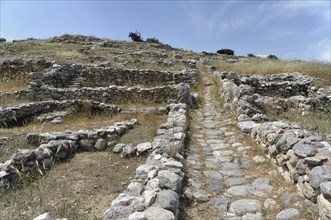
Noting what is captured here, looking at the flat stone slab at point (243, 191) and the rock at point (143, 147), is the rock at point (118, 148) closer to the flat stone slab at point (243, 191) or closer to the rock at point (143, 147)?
the rock at point (143, 147)

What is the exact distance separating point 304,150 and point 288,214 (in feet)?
3.59

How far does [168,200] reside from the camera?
4023 millimetres

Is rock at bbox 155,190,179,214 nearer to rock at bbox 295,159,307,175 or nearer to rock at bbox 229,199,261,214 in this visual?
rock at bbox 229,199,261,214


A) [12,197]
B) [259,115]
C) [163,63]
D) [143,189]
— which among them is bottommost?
[12,197]

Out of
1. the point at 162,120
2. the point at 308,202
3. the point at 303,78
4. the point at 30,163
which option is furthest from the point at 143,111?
the point at 303,78

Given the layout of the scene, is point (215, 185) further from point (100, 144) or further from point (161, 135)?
point (100, 144)

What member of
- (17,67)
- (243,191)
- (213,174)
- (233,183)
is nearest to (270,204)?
(243,191)

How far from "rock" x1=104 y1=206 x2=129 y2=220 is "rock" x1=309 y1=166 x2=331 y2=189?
261 centimetres

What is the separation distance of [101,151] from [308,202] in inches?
194

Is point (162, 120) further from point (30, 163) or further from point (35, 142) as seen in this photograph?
point (30, 163)

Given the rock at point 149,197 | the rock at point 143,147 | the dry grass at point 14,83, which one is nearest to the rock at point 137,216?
the rock at point 149,197

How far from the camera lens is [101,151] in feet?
24.4

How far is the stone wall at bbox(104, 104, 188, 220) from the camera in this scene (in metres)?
3.72

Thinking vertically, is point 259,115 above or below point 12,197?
above
